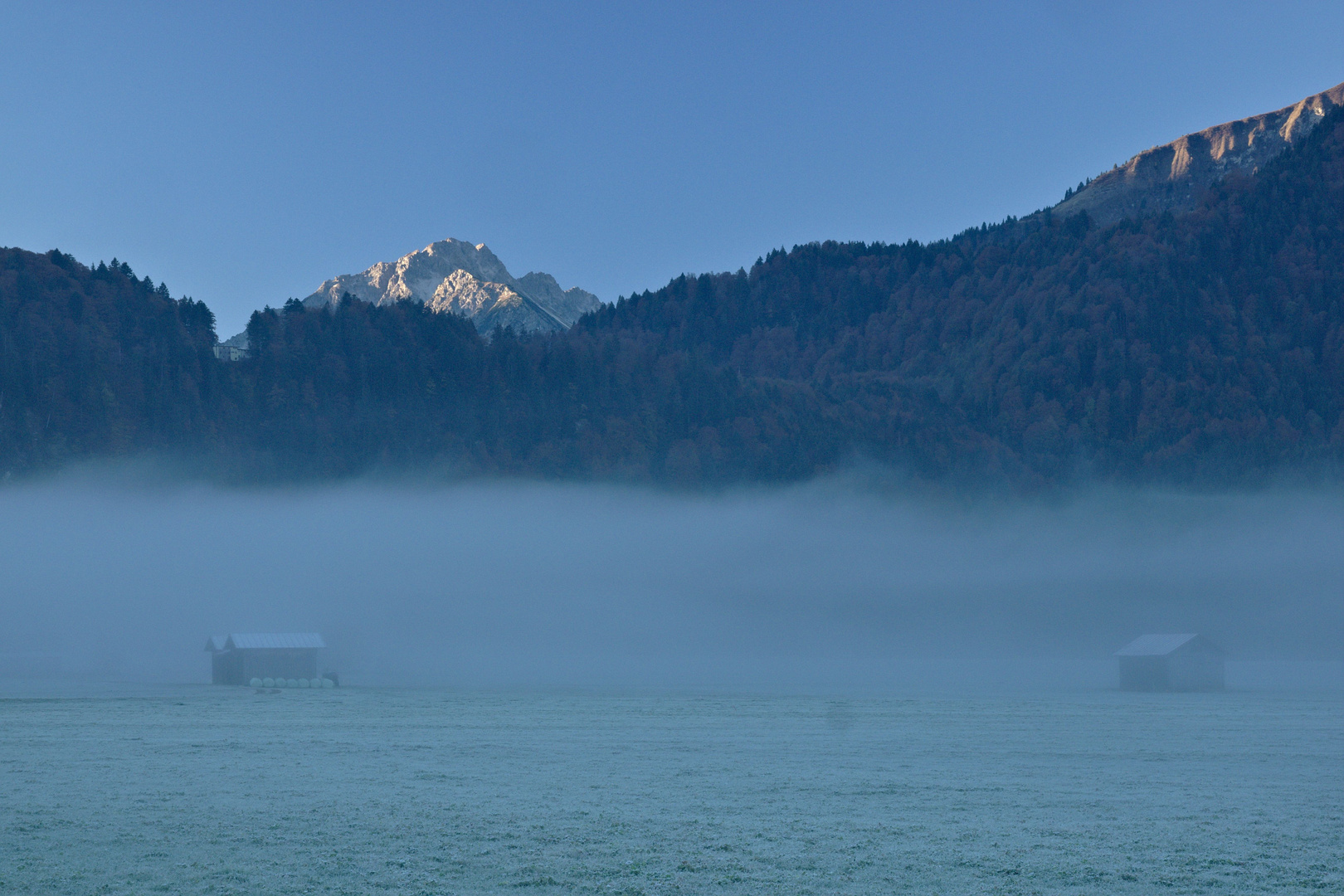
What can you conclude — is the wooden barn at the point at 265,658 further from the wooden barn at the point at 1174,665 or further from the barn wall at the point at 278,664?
the wooden barn at the point at 1174,665

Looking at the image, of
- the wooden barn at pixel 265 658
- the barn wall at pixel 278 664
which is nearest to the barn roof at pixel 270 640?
the wooden barn at pixel 265 658

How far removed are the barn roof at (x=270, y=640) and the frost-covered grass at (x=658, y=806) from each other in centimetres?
2884

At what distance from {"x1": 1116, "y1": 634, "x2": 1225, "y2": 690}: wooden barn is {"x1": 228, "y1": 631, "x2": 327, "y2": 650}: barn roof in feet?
201

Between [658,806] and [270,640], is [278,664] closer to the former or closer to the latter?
[270,640]

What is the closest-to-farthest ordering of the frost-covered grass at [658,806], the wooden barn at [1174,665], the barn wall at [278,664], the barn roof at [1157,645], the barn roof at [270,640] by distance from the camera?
the frost-covered grass at [658,806] < the barn wall at [278,664] < the barn roof at [270,640] < the wooden barn at [1174,665] < the barn roof at [1157,645]

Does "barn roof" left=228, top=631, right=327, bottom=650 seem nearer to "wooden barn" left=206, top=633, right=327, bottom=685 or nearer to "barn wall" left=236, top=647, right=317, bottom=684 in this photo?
"wooden barn" left=206, top=633, right=327, bottom=685

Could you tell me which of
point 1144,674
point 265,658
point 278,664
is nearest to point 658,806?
point 278,664

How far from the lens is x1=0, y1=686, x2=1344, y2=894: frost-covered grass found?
22656 millimetres

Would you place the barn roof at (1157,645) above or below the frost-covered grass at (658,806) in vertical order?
above

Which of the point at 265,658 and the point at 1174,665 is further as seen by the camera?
the point at 1174,665

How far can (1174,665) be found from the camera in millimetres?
90312

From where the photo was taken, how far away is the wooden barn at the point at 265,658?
289 feet

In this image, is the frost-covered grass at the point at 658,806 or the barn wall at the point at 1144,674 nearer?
the frost-covered grass at the point at 658,806

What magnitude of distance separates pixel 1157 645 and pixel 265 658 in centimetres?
6598
